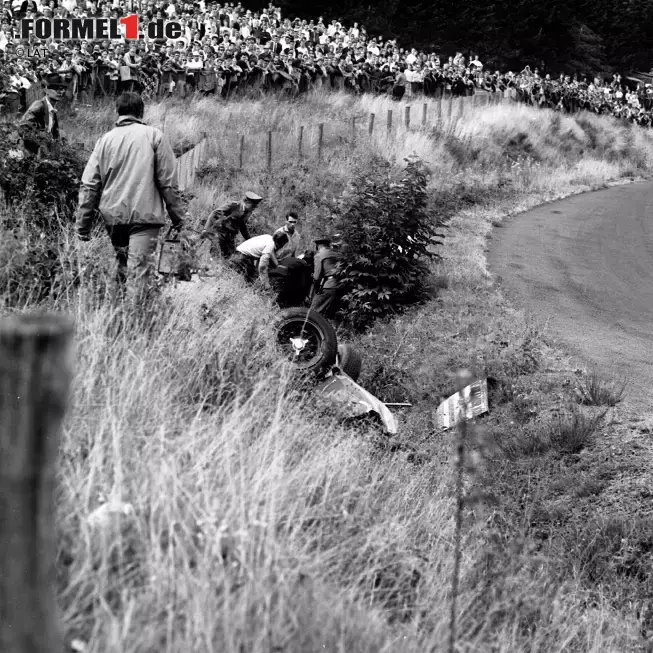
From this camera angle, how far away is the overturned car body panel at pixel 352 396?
858cm

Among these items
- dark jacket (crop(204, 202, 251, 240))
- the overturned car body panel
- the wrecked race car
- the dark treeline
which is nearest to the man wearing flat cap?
dark jacket (crop(204, 202, 251, 240))

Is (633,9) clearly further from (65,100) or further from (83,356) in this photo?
(83,356)

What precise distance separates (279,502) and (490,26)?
61416 millimetres

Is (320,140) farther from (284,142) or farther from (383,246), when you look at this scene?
(383,246)

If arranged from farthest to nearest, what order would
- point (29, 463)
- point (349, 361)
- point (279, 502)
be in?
point (349, 361), point (279, 502), point (29, 463)

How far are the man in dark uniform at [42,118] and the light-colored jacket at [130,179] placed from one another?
199 cm

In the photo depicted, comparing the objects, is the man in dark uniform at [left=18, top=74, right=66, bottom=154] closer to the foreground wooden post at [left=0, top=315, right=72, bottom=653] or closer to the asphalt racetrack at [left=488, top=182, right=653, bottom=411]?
the asphalt racetrack at [left=488, top=182, right=653, bottom=411]

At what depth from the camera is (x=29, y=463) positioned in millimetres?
1188

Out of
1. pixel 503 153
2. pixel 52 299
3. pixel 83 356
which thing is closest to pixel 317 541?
pixel 83 356

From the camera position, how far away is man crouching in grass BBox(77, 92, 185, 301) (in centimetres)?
722

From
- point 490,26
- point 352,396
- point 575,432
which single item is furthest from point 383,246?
point 490,26

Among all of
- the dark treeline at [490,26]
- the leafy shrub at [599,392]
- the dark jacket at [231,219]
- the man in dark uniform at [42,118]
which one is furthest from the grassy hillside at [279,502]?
the dark treeline at [490,26]

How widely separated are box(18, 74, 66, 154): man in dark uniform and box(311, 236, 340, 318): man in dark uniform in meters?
4.06

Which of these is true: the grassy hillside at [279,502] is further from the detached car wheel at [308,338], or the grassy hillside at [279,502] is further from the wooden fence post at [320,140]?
the wooden fence post at [320,140]
